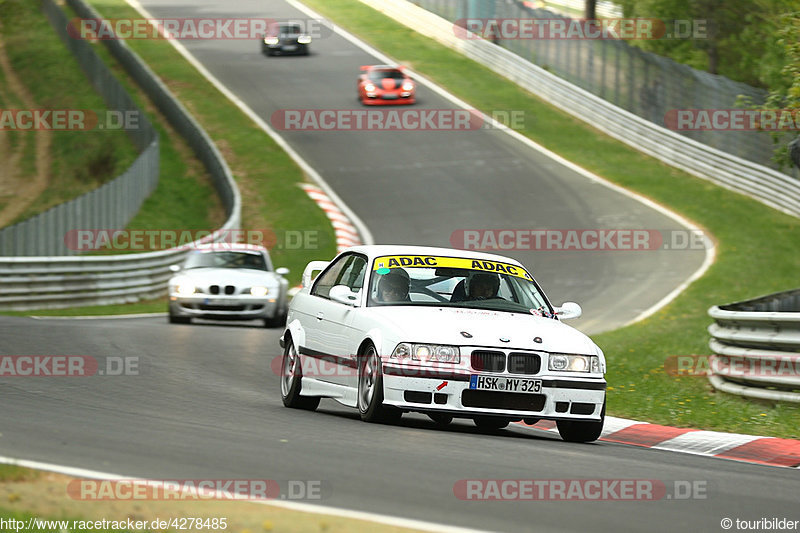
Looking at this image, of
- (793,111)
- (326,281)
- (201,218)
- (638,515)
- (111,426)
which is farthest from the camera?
(201,218)

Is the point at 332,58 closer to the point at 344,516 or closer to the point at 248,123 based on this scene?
the point at 248,123

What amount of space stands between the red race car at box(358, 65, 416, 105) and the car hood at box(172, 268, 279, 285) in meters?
24.2

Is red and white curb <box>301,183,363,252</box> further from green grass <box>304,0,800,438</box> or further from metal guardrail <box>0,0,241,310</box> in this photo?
green grass <box>304,0,800,438</box>

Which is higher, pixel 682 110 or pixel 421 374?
pixel 421 374

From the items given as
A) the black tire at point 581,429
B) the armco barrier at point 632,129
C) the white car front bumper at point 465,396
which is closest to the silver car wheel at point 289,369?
the white car front bumper at point 465,396

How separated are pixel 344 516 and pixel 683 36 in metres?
56.5

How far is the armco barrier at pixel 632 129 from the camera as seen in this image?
36.3m

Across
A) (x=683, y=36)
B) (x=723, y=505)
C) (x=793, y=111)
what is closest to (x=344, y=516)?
(x=723, y=505)

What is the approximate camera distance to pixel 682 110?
42656 millimetres

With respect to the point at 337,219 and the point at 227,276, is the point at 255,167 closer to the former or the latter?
the point at 337,219

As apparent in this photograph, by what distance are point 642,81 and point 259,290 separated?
2632 cm

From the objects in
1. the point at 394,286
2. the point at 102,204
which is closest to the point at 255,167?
the point at 102,204

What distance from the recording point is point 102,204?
28.7 meters

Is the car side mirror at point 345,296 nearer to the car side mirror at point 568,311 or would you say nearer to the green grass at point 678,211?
the car side mirror at point 568,311
